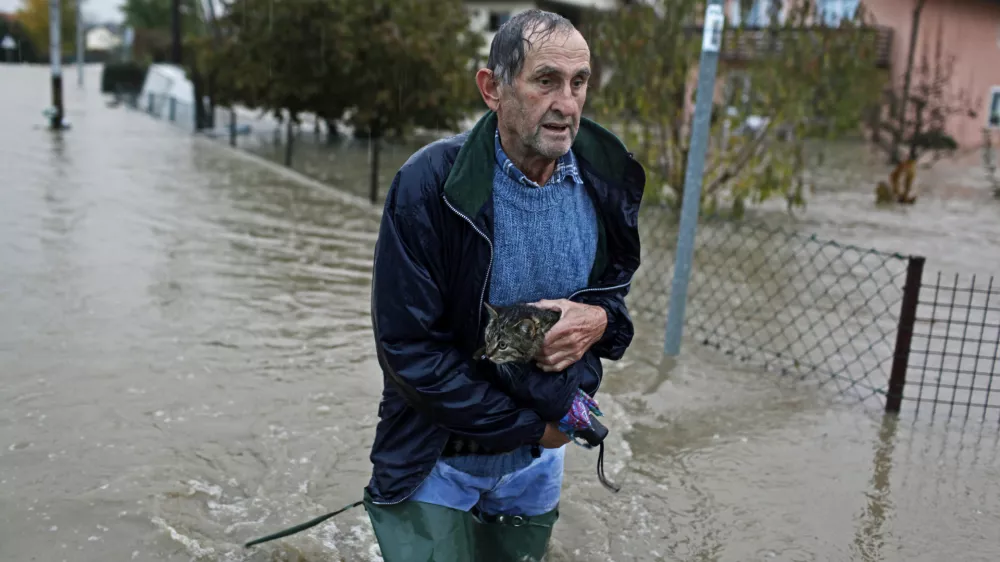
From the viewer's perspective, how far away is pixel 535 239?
2.37 m

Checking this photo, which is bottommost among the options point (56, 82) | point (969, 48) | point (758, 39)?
point (56, 82)

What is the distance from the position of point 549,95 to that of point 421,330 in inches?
24.7

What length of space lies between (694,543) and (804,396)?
215 cm

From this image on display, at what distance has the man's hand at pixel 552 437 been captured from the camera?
7.88 ft

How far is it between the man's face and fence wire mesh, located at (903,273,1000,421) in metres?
2.88

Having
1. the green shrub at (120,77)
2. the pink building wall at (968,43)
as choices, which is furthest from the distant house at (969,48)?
the green shrub at (120,77)

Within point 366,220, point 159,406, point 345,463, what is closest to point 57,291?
point 159,406

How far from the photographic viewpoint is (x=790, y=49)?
11.4m

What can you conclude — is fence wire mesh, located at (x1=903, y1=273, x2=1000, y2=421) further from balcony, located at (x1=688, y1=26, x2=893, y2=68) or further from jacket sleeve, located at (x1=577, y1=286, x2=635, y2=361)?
balcony, located at (x1=688, y1=26, x2=893, y2=68)

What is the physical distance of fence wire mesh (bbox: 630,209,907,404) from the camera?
20.8 ft

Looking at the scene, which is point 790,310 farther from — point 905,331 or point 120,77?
point 120,77

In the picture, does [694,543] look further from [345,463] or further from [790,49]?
[790,49]

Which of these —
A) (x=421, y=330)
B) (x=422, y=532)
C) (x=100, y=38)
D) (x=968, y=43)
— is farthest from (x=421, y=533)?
(x=100, y=38)

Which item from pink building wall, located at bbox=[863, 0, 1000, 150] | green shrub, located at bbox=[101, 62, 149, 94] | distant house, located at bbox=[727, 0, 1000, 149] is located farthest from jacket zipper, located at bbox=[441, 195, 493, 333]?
green shrub, located at bbox=[101, 62, 149, 94]
